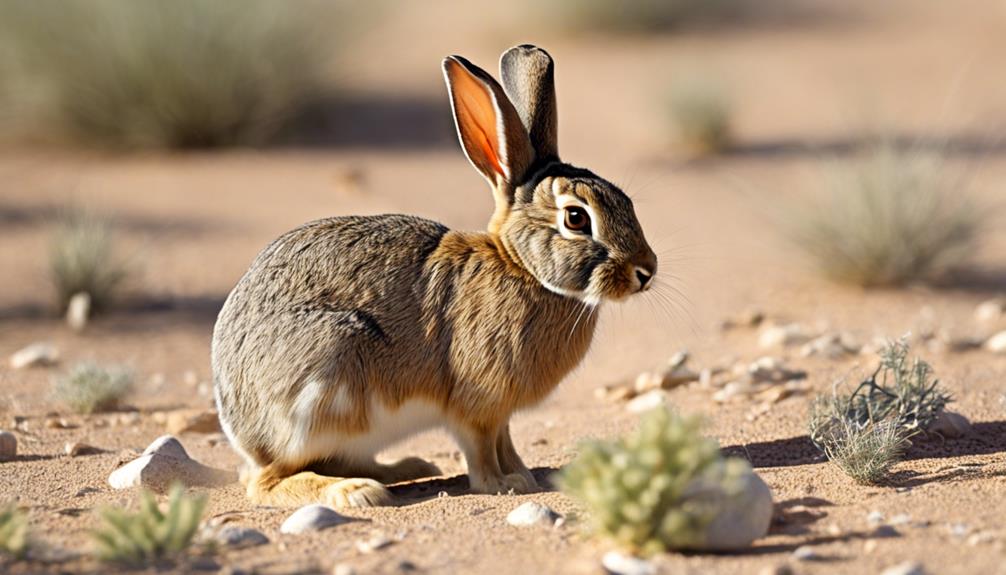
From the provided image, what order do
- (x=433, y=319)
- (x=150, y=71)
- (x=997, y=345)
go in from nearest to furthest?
(x=433, y=319)
(x=997, y=345)
(x=150, y=71)

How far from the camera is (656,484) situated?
12.4 feet

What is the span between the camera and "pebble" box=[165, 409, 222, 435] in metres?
6.58

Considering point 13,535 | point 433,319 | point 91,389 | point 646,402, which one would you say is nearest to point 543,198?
point 433,319

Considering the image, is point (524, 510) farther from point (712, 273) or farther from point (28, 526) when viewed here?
point (712, 273)

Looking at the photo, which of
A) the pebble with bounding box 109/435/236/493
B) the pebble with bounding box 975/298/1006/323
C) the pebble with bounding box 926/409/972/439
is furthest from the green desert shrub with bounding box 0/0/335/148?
the pebble with bounding box 926/409/972/439

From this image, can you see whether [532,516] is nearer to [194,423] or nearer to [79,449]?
[79,449]

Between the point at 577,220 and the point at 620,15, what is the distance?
13723 millimetres

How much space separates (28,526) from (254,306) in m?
1.18

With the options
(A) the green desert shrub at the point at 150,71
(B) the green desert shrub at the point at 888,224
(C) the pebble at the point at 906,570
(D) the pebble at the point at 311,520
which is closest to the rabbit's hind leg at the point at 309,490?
(D) the pebble at the point at 311,520

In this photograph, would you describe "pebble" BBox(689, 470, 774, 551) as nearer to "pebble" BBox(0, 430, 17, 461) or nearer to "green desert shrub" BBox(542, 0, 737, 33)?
"pebble" BBox(0, 430, 17, 461)

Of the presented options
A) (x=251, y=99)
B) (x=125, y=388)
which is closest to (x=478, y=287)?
(x=125, y=388)

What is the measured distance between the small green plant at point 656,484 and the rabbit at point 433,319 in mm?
1167

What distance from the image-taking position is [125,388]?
23.0 feet

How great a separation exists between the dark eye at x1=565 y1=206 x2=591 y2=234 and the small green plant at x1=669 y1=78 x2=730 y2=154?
Result: 327 inches
